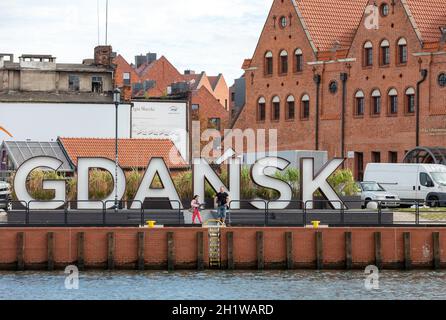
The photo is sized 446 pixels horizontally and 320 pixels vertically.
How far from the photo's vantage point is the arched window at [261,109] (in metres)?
106

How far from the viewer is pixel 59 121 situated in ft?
338

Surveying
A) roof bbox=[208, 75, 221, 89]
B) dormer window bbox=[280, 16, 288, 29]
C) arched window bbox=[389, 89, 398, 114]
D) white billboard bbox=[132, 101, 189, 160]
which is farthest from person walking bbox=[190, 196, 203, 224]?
roof bbox=[208, 75, 221, 89]

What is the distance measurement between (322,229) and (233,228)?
3.32m

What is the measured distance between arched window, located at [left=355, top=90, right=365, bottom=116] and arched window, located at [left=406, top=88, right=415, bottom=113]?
4492mm

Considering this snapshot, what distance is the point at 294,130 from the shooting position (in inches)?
4060

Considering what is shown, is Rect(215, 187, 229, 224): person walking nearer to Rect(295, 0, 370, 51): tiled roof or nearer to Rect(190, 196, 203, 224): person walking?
Rect(190, 196, 203, 224): person walking

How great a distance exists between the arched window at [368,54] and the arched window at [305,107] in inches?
253

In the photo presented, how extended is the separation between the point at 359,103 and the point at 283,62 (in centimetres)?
822

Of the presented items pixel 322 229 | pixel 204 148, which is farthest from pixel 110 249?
pixel 204 148

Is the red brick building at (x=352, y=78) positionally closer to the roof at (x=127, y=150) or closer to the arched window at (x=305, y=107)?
the arched window at (x=305, y=107)

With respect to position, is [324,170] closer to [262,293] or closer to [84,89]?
[262,293]

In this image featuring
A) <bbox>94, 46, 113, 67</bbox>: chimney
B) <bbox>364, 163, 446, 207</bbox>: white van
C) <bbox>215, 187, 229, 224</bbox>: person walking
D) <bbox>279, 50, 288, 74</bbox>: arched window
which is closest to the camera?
<bbox>215, 187, 229, 224</bbox>: person walking

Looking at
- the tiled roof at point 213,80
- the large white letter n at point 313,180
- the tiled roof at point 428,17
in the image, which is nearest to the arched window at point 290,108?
the tiled roof at point 428,17

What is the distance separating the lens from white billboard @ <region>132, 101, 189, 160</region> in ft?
375
